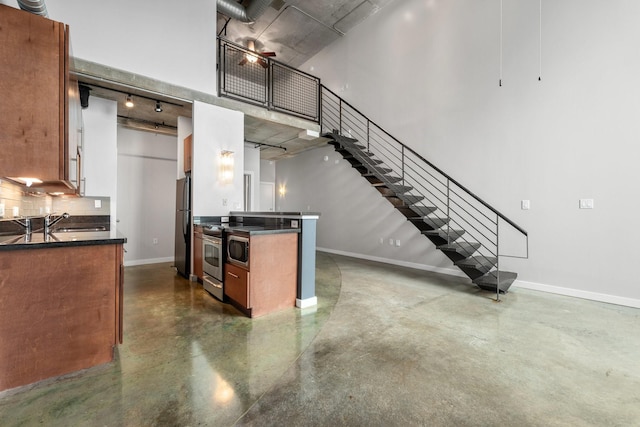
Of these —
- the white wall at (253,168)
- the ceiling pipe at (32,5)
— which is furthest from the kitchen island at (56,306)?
the white wall at (253,168)

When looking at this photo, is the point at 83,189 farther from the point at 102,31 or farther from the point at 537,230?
the point at 537,230

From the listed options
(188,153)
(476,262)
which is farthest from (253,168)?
(476,262)

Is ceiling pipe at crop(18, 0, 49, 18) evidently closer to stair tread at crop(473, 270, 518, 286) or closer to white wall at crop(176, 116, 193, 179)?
white wall at crop(176, 116, 193, 179)

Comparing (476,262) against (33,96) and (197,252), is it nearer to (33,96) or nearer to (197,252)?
(197,252)

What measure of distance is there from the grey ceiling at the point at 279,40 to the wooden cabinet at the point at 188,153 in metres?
0.59

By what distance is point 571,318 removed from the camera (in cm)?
308

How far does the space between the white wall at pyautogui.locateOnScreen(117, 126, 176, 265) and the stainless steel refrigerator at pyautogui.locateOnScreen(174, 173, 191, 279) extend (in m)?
1.37

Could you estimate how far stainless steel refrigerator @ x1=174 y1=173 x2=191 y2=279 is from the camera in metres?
4.64

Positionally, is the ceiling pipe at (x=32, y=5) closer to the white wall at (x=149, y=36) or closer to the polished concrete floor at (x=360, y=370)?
the white wall at (x=149, y=36)

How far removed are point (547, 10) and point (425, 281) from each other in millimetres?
4539

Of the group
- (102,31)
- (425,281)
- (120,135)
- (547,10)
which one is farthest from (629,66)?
(120,135)

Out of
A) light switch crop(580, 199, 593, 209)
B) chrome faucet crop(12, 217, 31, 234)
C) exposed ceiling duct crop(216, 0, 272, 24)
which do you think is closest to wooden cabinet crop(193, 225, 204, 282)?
chrome faucet crop(12, 217, 31, 234)

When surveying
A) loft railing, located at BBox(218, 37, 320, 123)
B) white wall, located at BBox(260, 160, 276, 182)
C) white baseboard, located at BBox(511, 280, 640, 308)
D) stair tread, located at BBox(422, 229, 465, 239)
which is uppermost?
loft railing, located at BBox(218, 37, 320, 123)

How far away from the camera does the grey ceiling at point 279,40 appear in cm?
485
